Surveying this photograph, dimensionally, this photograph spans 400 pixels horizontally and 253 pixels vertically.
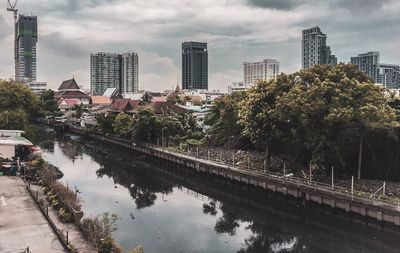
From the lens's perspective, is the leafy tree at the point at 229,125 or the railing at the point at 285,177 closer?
the railing at the point at 285,177

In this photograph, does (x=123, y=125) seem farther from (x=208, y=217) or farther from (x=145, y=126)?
(x=208, y=217)

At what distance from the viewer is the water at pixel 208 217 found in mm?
25078

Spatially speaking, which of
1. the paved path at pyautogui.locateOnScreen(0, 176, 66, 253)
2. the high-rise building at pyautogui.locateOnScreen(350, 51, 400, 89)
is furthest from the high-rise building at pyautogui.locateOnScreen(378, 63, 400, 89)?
the paved path at pyautogui.locateOnScreen(0, 176, 66, 253)

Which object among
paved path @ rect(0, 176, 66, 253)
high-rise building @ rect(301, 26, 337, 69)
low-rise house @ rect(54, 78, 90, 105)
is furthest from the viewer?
high-rise building @ rect(301, 26, 337, 69)

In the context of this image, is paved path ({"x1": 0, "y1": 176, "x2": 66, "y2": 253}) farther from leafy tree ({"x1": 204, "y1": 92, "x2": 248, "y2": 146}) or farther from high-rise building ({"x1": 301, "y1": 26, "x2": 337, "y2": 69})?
high-rise building ({"x1": 301, "y1": 26, "x2": 337, "y2": 69})

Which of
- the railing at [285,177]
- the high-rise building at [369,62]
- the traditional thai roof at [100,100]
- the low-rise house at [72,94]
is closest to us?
the railing at [285,177]

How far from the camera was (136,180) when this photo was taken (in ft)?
149

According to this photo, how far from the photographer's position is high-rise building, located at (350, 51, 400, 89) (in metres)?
159

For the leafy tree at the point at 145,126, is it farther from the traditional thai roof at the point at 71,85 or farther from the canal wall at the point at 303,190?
the traditional thai roof at the point at 71,85

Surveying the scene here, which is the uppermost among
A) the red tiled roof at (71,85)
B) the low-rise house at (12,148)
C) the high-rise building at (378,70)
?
the high-rise building at (378,70)

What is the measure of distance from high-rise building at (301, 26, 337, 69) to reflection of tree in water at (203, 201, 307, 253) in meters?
130

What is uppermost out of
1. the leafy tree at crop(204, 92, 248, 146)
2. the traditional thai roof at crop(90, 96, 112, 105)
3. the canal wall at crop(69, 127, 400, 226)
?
the traditional thai roof at crop(90, 96, 112, 105)

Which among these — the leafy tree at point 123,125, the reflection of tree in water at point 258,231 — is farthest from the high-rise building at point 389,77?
the reflection of tree in water at point 258,231

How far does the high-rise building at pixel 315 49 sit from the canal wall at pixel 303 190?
11698 cm
